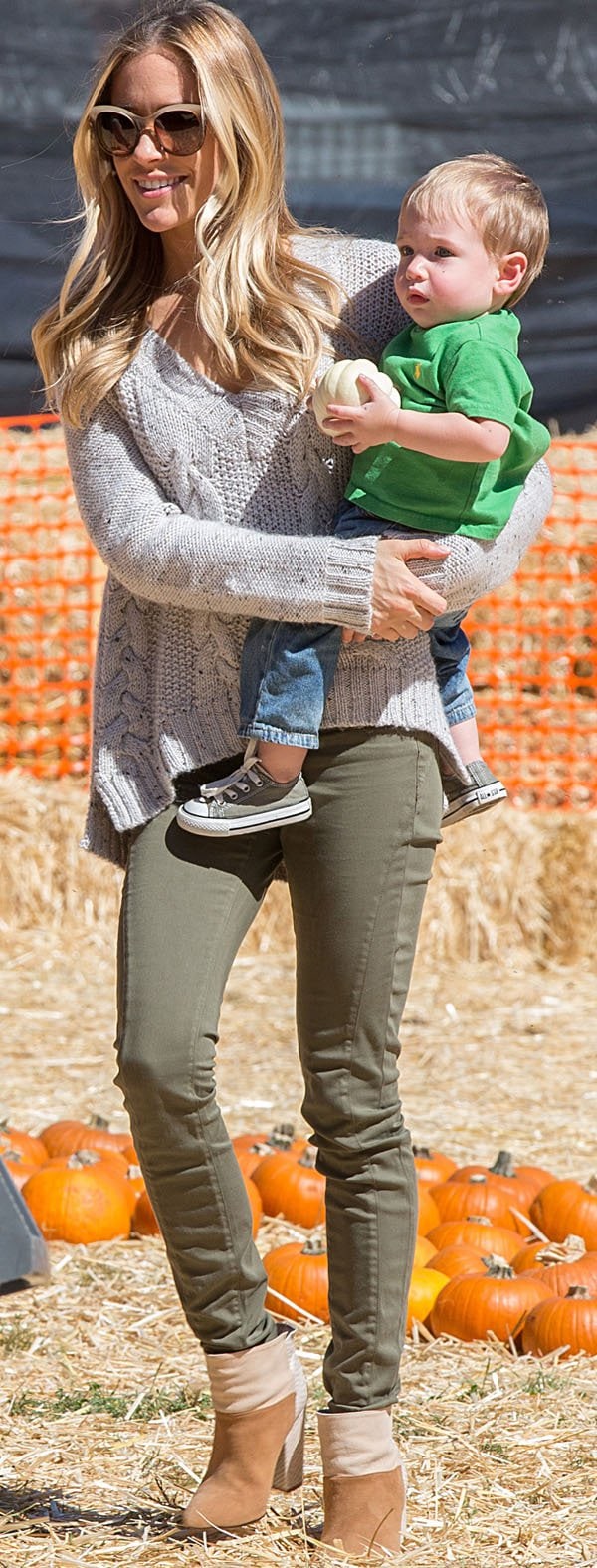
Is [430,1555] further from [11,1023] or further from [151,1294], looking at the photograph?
[11,1023]

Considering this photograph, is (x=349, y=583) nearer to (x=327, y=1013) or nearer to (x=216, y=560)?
(x=216, y=560)

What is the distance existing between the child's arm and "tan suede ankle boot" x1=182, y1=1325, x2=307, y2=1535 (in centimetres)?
125

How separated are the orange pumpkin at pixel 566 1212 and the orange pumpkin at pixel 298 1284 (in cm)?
56

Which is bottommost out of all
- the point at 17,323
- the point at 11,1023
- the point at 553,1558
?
the point at 11,1023

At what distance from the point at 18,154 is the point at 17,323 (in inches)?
29.1

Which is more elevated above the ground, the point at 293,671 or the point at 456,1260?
the point at 293,671

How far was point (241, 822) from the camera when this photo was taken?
234 centimetres

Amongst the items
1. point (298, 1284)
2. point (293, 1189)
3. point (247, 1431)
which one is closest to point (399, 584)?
point (247, 1431)

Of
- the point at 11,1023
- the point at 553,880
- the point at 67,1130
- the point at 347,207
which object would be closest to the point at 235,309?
the point at 67,1130

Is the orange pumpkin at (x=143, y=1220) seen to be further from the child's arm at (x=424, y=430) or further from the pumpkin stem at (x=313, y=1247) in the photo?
the child's arm at (x=424, y=430)

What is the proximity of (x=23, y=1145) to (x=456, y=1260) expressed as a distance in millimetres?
1261

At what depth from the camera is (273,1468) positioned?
8.38ft

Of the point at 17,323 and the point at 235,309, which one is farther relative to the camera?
the point at 17,323

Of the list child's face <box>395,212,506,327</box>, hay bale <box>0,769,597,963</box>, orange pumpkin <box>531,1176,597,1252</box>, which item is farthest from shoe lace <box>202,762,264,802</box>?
hay bale <box>0,769,597,963</box>
